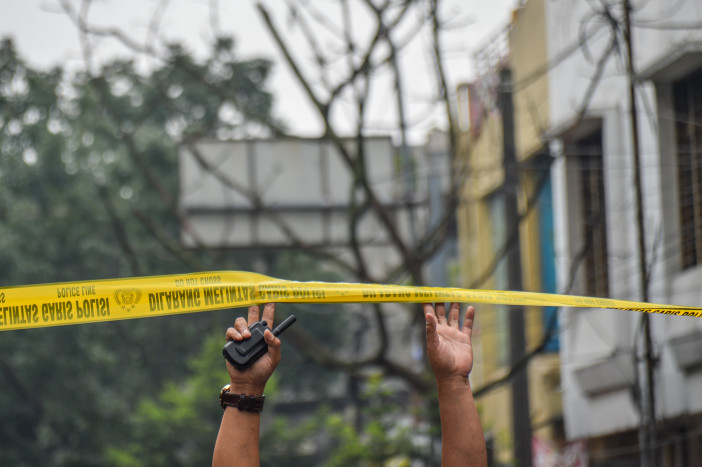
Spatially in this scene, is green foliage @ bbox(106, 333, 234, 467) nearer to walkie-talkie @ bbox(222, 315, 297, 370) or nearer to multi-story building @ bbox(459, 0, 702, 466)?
multi-story building @ bbox(459, 0, 702, 466)

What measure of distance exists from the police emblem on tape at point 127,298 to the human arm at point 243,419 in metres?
0.60

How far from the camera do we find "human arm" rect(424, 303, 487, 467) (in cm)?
255

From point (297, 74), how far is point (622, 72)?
2827 millimetres

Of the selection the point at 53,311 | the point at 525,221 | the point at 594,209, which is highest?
the point at 525,221

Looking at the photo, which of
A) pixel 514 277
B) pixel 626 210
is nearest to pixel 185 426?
pixel 626 210

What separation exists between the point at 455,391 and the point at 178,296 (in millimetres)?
1018

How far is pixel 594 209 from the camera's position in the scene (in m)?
9.74

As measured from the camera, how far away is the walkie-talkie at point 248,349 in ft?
8.59

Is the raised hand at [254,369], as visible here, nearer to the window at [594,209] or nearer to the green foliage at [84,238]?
the window at [594,209]

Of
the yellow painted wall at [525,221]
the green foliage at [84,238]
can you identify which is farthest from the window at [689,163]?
the green foliage at [84,238]

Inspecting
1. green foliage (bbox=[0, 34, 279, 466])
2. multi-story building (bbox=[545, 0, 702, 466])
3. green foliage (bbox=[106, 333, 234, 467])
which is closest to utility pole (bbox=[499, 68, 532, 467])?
multi-story building (bbox=[545, 0, 702, 466])

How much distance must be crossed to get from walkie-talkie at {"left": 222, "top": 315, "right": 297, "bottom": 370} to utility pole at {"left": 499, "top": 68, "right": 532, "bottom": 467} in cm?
516

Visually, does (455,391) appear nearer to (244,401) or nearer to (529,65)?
(244,401)

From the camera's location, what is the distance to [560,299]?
3.11 metres
